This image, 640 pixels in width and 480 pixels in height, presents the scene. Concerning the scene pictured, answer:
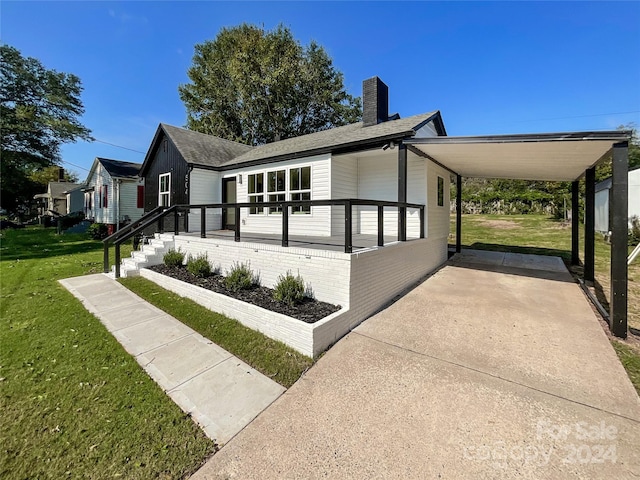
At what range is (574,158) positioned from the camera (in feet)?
19.5

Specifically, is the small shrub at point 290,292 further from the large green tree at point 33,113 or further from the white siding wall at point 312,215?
the large green tree at point 33,113

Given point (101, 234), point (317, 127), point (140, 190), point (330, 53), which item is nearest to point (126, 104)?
point (140, 190)

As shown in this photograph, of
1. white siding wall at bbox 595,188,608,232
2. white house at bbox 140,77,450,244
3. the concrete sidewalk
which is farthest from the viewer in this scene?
white siding wall at bbox 595,188,608,232

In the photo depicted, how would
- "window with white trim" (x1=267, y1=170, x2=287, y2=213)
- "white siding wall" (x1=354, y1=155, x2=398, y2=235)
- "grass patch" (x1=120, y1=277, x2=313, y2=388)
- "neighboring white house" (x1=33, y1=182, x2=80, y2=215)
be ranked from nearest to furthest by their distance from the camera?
1. "grass patch" (x1=120, y1=277, x2=313, y2=388)
2. "white siding wall" (x1=354, y1=155, x2=398, y2=235)
3. "window with white trim" (x1=267, y1=170, x2=287, y2=213)
4. "neighboring white house" (x1=33, y1=182, x2=80, y2=215)

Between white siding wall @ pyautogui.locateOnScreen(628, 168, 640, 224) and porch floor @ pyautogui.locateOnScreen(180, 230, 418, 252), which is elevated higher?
white siding wall @ pyautogui.locateOnScreen(628, 168, 640, 224)

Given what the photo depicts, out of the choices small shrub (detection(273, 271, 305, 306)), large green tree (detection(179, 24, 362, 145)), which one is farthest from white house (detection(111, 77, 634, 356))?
large green tree (detection(179, 24, 362, 145))

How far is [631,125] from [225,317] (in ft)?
137

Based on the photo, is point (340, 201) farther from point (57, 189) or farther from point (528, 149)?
point (57, 189)

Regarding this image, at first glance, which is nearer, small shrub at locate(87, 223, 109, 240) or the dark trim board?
the dark trim board

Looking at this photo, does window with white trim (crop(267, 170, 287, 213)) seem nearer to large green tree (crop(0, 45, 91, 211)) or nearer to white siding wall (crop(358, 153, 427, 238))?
white siding wall (crop(358, 153, 427, 238))

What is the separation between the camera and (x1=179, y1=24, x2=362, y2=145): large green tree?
22.9 m

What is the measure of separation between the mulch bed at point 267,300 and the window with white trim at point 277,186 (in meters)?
3.87

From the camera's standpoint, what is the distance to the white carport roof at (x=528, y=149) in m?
4.51

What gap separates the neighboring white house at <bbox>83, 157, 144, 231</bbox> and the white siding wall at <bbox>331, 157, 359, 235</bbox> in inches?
554
